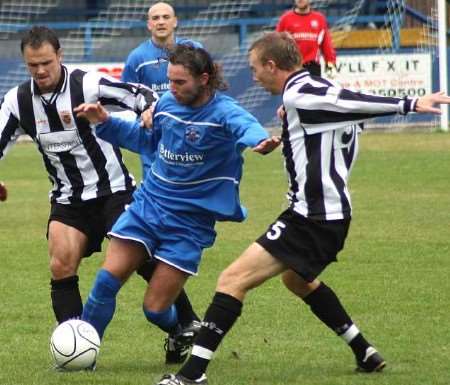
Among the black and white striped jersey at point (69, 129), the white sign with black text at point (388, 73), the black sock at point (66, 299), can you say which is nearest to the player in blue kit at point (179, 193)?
the black sock at point (66, 299)

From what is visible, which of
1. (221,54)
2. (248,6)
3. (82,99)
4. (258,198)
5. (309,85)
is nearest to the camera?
(309,85)

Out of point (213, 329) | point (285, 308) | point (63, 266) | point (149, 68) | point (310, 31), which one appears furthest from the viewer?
point (310, 31)

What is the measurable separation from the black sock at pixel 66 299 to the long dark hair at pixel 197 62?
49.0 inches

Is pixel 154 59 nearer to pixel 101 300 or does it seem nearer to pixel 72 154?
pixel 72 154

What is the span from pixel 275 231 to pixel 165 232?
2.05 feet

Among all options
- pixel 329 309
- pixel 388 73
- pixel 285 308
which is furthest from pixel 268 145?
pixel 388 73

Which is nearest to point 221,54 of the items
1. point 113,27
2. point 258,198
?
point 113,27

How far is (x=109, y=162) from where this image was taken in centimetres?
659

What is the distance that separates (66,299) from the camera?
6375mm

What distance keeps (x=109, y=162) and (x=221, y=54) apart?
685 inches

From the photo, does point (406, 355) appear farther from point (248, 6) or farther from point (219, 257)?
point (248, 6)

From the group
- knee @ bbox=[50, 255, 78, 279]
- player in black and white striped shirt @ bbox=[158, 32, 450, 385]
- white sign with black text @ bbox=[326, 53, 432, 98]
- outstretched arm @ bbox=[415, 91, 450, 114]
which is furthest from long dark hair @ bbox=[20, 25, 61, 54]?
white sign with black text @ bbox=[326, 53, 432, 98]

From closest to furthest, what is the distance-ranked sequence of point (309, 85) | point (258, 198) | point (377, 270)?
point (309, 85) < point (377, 270) < point (258, 198)

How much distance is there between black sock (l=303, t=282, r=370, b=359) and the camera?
19.7ft
